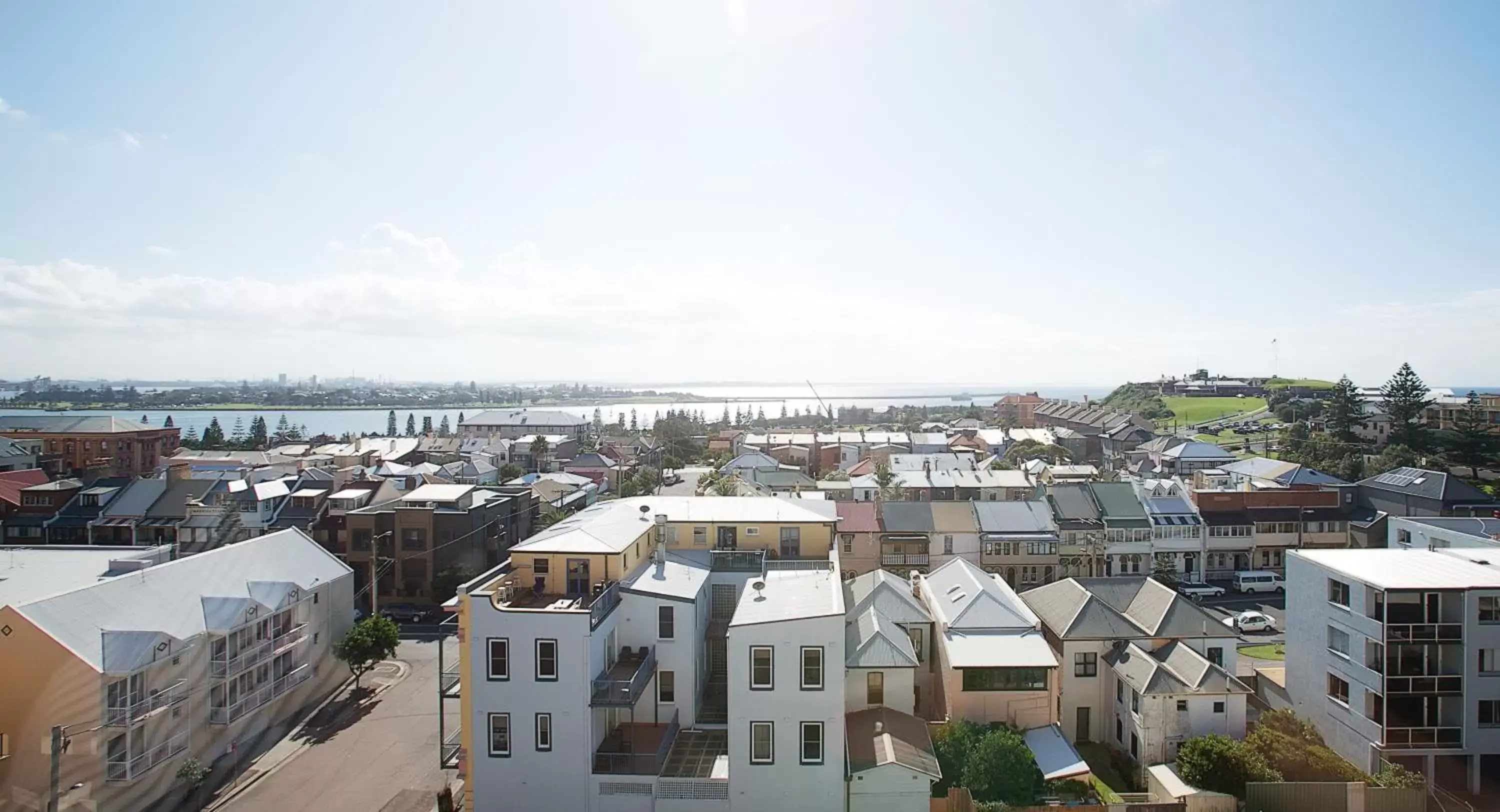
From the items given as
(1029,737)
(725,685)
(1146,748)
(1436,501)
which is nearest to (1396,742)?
(1146,748)

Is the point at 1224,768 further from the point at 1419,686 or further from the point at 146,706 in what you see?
the point at 146,706

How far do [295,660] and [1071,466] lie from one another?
44.8 metres

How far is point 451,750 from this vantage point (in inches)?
656

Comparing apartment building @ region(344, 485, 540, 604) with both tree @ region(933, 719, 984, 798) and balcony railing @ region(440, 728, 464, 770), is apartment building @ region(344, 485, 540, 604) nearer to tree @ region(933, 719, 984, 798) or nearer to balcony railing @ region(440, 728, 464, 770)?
balcony railing @ region(440, 728, 464, 770)

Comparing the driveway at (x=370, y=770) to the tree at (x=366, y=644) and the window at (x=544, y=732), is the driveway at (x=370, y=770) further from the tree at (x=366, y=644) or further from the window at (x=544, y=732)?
the window at (x=544, y=732)

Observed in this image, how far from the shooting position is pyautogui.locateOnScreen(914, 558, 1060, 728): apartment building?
1727 cm

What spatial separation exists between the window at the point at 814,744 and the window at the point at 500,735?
5.56 meters

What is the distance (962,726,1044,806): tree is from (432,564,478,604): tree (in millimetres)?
21203

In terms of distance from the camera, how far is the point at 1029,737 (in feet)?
55.1

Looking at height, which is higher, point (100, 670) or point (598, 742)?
point (100, 670)

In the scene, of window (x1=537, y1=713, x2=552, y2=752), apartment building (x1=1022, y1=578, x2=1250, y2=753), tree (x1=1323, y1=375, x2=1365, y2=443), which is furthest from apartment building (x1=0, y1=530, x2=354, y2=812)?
tree (x1=1323, y1=375, x2=1365, y2=443)

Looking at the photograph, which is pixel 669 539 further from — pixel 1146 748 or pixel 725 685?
pixel 1146 748

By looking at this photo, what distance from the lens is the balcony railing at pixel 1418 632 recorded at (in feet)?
52.6

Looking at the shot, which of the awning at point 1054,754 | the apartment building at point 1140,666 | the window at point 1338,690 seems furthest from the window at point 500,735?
the window at point 1338,690
